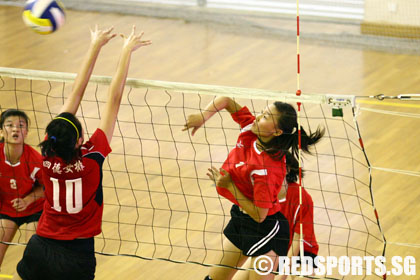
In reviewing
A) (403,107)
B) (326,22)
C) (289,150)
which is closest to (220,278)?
(289,150)

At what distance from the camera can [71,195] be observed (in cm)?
397

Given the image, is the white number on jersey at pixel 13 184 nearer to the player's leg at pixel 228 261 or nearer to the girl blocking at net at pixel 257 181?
the girl blocking at net at pixel 257 181

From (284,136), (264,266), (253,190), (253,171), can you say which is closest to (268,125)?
(284,136)

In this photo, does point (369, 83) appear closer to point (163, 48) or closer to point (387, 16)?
point (387, 16)

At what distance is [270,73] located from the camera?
29.2 feet

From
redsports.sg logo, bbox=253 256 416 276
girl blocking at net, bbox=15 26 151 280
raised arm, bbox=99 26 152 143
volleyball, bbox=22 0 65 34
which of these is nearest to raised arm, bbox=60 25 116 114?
girl blocking at net, bbox=15 26 151 280

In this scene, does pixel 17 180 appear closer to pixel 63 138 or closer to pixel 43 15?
pixel 43 15

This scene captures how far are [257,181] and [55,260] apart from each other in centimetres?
128

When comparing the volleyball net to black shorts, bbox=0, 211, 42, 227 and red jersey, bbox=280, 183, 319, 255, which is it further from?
black shorts, bbox=0, 211, 42, 227

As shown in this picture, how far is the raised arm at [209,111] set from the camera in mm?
4543

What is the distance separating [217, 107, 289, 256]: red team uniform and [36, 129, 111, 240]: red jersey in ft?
2.93

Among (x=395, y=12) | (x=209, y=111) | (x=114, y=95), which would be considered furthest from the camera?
(x=395, y=12)

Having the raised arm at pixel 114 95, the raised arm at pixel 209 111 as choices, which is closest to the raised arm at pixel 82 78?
the raised arm at pixel 114 95

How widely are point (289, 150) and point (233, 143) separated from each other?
2456 mm
